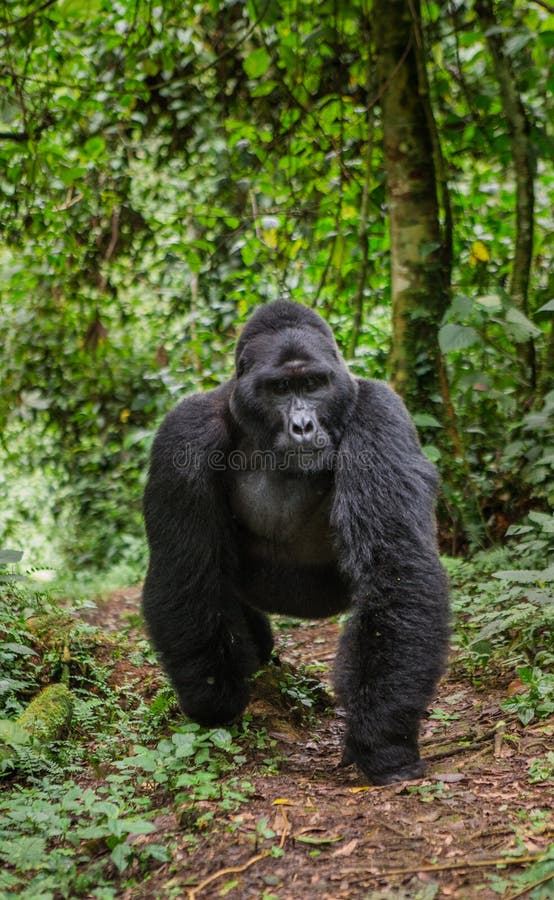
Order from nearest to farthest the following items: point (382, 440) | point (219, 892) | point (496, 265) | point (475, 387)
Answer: point (219, 892)
point (382, 440)
point (475, 387)
point (496, 265)

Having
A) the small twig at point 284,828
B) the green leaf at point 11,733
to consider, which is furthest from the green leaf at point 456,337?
the green leaf at point 11,733

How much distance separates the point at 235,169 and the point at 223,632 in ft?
16.8

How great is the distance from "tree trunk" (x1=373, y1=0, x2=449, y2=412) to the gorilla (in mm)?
2032

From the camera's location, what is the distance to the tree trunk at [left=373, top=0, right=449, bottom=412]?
5.67m

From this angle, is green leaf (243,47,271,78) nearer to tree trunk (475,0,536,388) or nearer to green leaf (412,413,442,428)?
tree trunk (475,0,536,388)

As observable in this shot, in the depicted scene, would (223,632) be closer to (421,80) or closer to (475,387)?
(475,387)

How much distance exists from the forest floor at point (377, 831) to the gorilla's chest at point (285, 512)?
2.75ft

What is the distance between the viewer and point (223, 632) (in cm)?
355

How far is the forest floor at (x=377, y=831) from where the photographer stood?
213 centimetres

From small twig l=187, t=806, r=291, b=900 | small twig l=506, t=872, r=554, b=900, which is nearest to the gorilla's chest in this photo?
small twig l=187, t=806, r=291, b=900

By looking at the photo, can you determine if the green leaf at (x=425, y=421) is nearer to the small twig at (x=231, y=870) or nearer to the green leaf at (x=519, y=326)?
the green leaf at (x=519, y=326)

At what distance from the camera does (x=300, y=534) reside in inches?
148

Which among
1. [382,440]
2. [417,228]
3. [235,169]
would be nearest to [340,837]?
[382,440]

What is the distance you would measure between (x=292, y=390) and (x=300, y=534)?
67cm
